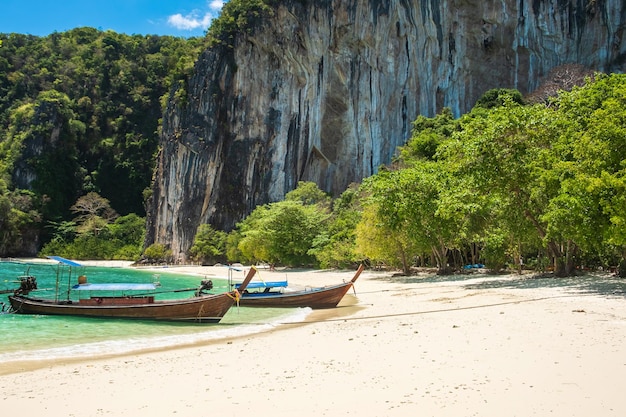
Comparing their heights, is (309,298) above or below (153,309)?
above

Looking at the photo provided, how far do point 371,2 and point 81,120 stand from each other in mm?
60513

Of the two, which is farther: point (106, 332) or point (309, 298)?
point (309, 298)

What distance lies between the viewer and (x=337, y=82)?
180ft

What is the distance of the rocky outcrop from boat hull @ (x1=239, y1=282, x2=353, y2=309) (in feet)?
120

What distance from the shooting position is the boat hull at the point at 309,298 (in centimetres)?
1664

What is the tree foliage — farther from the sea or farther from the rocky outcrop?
the sea

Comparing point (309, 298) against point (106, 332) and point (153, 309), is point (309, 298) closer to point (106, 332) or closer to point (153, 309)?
point (153, 309)

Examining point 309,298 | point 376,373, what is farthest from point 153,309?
point 376,373

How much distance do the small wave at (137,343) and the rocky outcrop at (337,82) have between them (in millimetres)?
40969

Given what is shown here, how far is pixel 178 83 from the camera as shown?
68.0m

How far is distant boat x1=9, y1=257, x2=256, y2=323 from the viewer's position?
46.3 ft

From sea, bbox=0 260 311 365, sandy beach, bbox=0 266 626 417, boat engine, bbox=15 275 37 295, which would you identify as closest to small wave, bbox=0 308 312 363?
sea, bbox=0 260 311 365

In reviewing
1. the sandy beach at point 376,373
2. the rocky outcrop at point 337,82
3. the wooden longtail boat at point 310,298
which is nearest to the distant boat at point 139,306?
the wooden longtail boat at point 310,298

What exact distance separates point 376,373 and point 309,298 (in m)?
10.3
